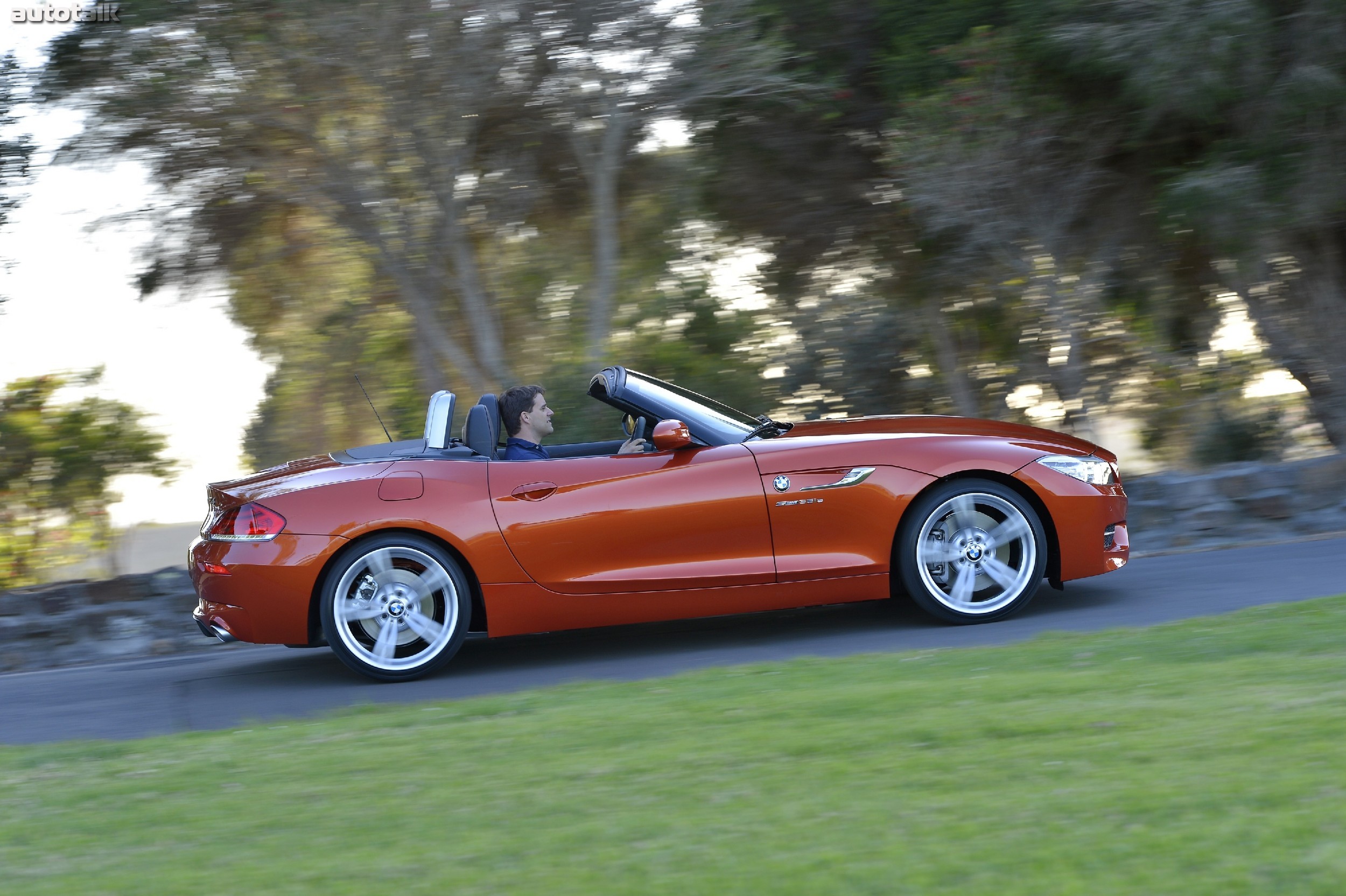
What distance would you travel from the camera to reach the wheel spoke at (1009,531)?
22.5 feet

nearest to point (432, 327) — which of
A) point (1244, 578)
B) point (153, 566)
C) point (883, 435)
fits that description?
point (153, 566)

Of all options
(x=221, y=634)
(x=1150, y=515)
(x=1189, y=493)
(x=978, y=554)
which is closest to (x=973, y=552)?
(x=978, y=554)

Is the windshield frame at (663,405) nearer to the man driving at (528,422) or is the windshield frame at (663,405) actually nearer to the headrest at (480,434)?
the man driving at (528,422)

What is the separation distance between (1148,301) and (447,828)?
9.71 metres

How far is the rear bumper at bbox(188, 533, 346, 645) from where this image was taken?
650 cm

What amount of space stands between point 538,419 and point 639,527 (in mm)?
917

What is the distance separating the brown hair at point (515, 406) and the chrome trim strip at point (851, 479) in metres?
1.50

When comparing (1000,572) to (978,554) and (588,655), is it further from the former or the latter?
(588,655)

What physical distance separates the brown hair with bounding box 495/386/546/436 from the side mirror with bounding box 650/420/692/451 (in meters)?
0.80

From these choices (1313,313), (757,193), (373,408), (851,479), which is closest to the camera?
(851,479)

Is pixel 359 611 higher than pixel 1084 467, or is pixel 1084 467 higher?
pixel 1084 467

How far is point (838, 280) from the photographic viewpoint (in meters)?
12.2

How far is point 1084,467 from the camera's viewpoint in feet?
23.0

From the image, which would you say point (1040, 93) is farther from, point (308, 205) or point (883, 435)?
point (308, 205)
